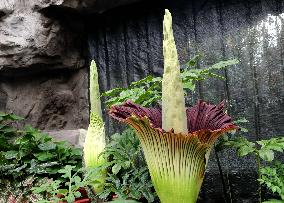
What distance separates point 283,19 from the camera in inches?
117

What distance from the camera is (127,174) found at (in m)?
2.10

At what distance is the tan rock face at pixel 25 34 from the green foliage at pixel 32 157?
1.71ft

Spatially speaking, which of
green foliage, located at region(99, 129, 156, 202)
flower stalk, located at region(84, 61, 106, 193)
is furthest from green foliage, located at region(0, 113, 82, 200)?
green foliage, located at region(99, 129, 156, 202)

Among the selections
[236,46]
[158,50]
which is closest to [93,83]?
[158,50]

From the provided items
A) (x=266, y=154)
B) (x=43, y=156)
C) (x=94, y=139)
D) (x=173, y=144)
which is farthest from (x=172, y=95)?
(x=43, y=156)

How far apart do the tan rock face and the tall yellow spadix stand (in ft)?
6.40

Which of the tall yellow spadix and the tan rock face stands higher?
the tan rock face

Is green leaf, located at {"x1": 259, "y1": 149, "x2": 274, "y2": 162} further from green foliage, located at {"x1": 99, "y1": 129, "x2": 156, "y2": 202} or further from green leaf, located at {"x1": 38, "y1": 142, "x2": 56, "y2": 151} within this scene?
green leaf, located at {"x1": 38, "y1": 142, "x2": 56, "y2": 151}

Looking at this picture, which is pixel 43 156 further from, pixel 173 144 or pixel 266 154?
pixel 266 154

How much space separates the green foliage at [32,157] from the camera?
274cm

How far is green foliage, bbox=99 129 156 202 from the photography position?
1.96 meters

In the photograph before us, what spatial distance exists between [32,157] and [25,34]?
106 cm

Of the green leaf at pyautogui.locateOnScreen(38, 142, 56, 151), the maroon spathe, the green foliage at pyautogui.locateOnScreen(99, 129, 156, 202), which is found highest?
the maroon spathe

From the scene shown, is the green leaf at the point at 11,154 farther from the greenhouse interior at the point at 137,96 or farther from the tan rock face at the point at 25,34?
the tan rock face at the point at 25,34
